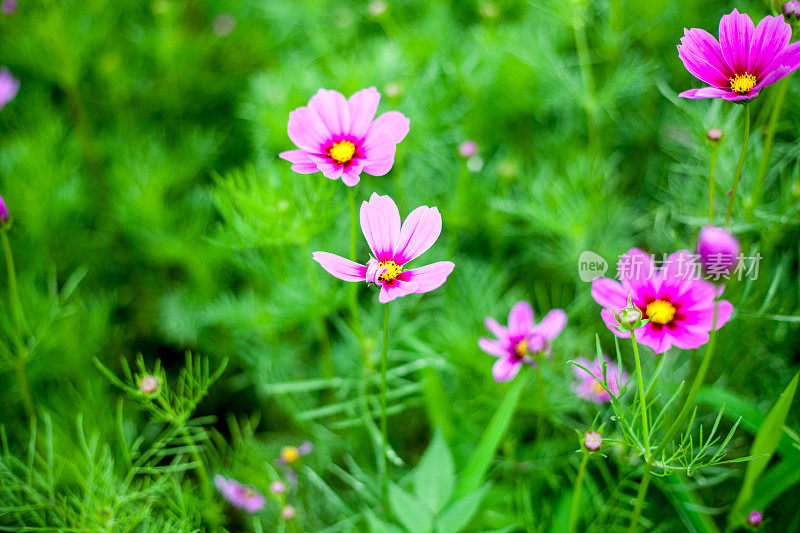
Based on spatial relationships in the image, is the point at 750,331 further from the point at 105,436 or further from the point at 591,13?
the point at 105,436

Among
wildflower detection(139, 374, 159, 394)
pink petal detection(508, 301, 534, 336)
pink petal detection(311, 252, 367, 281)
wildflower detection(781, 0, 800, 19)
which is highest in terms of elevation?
wildflower detection(781, 0, 800, 19)

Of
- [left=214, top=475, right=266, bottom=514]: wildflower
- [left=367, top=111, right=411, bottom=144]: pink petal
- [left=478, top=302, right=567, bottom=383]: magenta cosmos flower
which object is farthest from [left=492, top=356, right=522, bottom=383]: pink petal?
[left=214, top=475, right=266, bottom=514]: wildflower

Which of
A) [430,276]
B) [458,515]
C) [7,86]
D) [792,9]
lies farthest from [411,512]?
[7,86]

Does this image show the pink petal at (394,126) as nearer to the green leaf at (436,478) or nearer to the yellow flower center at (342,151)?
the yellow flower center at (342,151)

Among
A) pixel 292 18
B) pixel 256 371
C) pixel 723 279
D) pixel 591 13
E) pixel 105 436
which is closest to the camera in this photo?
pixel 723 279

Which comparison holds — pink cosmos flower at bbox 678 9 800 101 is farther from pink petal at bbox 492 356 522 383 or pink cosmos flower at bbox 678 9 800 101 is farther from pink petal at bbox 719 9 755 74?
pink petal at bbox 492 356 522 383

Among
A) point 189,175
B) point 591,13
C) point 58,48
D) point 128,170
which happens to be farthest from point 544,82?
point 58,48

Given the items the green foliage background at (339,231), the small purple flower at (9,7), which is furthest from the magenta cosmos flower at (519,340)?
the small purple flower at (9,7)
